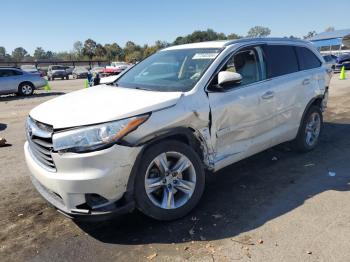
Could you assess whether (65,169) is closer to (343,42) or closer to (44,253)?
(44,253)

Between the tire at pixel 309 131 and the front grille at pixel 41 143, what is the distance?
398cm

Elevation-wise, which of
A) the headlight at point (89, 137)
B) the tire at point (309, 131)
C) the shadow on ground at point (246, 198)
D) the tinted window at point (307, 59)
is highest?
the tinted window at point (307, 59)

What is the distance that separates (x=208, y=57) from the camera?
4.66 metres

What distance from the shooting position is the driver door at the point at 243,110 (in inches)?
171

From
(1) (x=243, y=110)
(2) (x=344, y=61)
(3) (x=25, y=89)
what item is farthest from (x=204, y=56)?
(2) (x=344, y=61)

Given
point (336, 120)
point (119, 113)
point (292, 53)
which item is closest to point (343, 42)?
point (336, 120)

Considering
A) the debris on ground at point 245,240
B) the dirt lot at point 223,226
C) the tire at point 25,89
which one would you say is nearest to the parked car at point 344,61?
the tire at point 25,89

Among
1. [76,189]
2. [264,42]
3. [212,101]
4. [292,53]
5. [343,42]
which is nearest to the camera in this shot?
[76,189]

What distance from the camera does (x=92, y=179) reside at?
133 inches

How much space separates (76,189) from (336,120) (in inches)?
298

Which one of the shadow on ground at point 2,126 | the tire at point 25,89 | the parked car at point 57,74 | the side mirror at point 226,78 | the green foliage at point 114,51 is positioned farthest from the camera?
the green foliage at point 114,51

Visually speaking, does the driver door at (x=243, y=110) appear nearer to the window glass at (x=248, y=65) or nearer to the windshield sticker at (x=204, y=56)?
the window glass at (x=248, y=65)

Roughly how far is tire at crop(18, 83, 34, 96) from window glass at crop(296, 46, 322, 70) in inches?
677

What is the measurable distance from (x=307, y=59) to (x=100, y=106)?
389 cm
